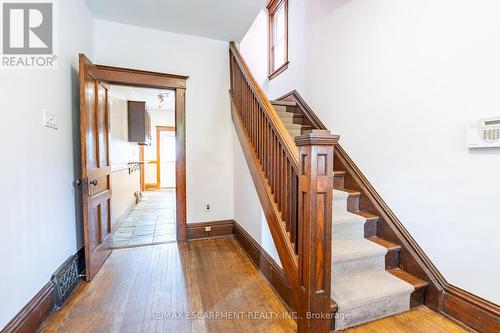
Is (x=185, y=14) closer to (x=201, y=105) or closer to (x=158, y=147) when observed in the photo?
(x=201, y=105)

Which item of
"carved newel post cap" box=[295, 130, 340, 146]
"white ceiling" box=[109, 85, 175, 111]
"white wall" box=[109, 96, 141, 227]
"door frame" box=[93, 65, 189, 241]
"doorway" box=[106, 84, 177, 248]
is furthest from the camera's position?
"white ceiling" box=[109, 85, 175, 111]

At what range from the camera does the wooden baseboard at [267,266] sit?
175 centimetres

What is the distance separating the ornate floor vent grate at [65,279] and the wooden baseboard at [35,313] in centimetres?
5

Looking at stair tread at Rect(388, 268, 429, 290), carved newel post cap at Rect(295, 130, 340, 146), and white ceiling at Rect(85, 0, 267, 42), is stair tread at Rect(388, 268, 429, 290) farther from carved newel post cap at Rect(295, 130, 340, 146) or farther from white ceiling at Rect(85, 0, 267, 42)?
white ceiling at Rect(85, 0, 267, 42)

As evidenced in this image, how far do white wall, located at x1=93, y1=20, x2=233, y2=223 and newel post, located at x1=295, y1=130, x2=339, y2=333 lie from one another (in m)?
2.01

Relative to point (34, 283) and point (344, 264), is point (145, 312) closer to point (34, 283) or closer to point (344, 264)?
point (34, 283)

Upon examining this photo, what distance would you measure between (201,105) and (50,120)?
A: 1700mm

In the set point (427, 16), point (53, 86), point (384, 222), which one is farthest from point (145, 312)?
point (427, 16)

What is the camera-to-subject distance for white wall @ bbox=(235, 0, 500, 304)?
1.41 m

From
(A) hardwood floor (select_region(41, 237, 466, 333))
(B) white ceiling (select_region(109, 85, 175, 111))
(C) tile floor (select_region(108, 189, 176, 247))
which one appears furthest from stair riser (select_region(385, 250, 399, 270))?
(B) white ceiling (select_region(109, 85, 175, 111))

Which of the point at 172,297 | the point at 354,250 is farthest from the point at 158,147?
the point at 354,250

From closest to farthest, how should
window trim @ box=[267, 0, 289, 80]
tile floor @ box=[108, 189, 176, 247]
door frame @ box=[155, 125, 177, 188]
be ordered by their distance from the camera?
tile floor @ box=[108, 189, 176, 247]
window trim @ box=[267, 0, 289, 80]
door frame @ box=[155, 125, 177, 188]

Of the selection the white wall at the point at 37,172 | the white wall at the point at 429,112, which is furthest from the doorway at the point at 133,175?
the white wall at the point at 429,112

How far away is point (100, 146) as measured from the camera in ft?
7.70
